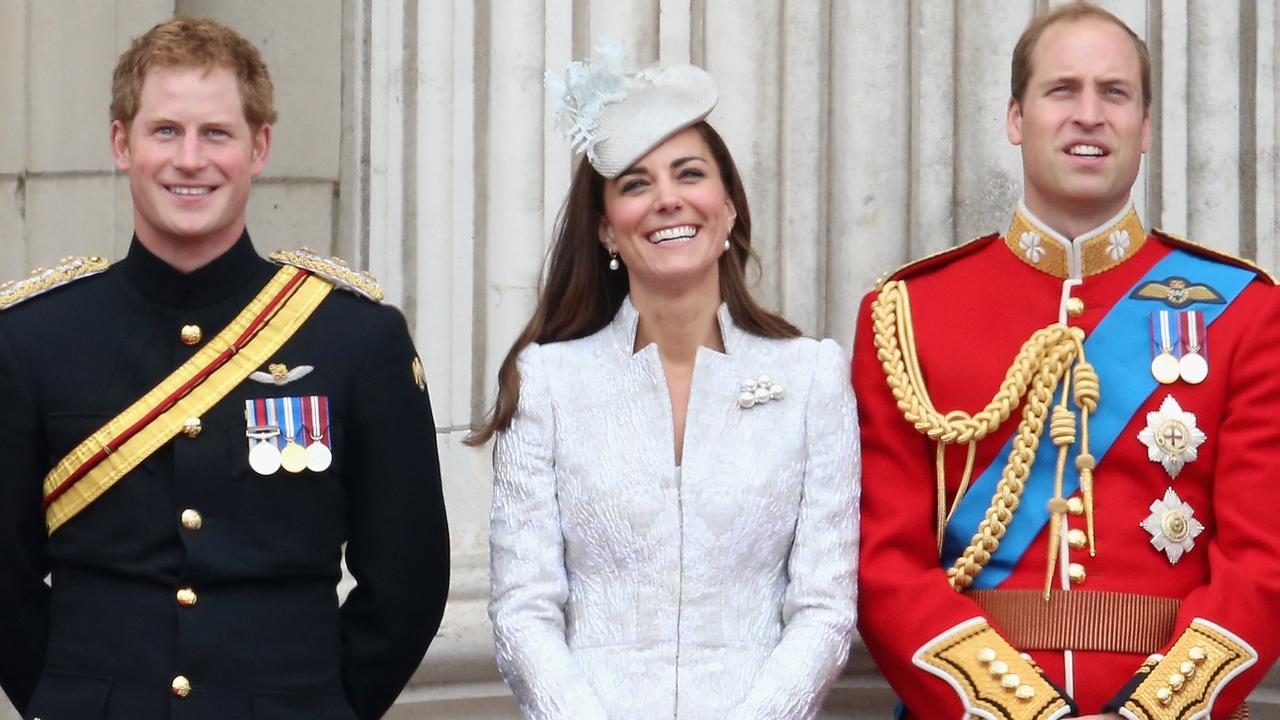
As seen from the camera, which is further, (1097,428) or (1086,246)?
(1086,246)

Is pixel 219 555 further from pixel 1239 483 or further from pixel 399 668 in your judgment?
Result: pixel 1239 483

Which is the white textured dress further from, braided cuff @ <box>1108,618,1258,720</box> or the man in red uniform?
braided cuff @ <box>1108,618,1258,720</box>

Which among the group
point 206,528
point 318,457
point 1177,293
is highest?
→ point 1177,293

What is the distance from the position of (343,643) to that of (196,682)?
0.31m

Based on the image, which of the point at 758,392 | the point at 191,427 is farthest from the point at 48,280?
the point at 758,392

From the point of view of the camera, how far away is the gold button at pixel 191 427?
3.96m

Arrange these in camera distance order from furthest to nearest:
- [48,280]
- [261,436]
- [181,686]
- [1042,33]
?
[1042,33], [48,280], [261,436], [181,686]

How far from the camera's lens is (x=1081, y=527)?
425 centimetres

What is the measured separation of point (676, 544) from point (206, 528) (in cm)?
82

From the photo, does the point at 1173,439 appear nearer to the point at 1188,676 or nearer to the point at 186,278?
the point at 1188,676

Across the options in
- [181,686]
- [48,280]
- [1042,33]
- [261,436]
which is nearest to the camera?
[181,686]

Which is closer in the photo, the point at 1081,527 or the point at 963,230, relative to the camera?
the point at 1081,527

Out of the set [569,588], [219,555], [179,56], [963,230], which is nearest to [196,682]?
[219,555]

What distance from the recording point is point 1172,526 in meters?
4.21
